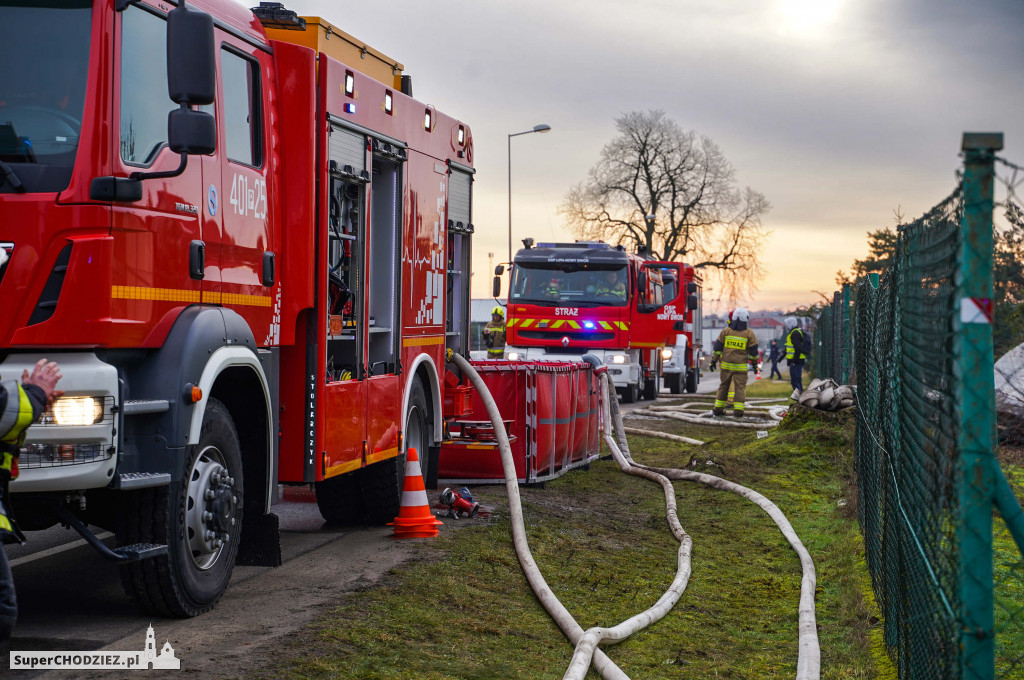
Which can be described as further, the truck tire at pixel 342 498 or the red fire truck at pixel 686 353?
the red fire truck at pixel 686 353

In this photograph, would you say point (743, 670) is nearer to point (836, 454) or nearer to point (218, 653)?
point (218, 653)

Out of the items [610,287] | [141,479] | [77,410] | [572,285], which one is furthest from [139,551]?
[610,287]

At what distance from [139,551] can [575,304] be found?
17852 mm

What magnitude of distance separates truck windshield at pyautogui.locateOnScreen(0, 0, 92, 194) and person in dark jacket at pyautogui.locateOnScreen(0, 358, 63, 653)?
3.64 ft

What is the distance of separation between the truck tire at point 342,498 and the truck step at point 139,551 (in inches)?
141

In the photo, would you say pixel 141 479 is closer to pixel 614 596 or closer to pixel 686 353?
pixel 614 596

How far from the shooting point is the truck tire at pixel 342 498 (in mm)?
9148

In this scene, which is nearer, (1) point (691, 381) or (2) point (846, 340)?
(2) point (846, 340)

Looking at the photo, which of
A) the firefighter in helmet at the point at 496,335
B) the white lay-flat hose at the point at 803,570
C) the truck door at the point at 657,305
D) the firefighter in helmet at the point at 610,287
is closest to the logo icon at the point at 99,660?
the white lay-flat hose at the point at 803,570

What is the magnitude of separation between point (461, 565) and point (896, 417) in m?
2.92

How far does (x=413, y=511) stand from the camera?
867 cm

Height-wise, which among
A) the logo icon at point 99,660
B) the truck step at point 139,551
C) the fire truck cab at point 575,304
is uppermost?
the fire truck cab at point 575,304

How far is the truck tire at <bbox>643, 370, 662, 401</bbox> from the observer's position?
2649 cm

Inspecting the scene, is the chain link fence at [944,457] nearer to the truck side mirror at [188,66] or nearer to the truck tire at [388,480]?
the truck side mirror at [188,66]
